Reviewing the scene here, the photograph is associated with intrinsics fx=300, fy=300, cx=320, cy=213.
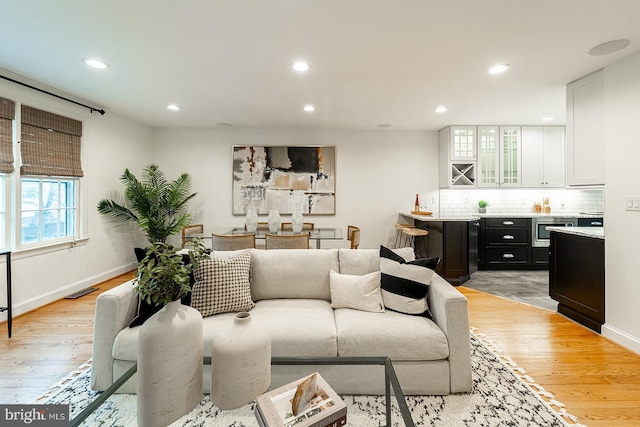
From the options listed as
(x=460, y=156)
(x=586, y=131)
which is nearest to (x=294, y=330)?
(x=586, y=131)

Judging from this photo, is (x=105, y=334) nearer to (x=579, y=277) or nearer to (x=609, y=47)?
(x=579, y=277)

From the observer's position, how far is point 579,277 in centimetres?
298

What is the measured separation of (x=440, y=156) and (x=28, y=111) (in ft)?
18.9

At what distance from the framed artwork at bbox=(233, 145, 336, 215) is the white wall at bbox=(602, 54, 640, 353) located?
143 inches

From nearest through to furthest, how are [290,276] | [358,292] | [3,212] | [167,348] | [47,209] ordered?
[167,348]
[358,292]
[290,276]
[3,212]
[47,209]

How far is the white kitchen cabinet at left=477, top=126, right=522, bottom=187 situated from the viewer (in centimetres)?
509

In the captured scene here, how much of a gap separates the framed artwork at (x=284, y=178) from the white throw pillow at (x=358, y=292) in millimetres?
3269

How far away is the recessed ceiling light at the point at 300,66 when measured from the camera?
9.09ft

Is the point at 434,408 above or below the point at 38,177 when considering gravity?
below

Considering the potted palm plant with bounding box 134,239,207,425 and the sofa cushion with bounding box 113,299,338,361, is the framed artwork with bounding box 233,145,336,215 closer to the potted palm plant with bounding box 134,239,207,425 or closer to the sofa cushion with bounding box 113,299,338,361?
the sofa cushion with bounding box 113,299,338,361

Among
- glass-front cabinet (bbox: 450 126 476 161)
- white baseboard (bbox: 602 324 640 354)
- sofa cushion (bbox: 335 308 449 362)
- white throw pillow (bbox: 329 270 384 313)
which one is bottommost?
white baseboard (bbox: 602 324 640 354)

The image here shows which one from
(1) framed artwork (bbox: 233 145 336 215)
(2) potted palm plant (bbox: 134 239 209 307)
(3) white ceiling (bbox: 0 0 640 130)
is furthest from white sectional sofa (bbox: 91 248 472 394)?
(1) framed artwork (bbox: 233 145 336 215)

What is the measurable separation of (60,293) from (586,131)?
20.0ft

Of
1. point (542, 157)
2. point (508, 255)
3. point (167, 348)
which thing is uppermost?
point (542, 157)
